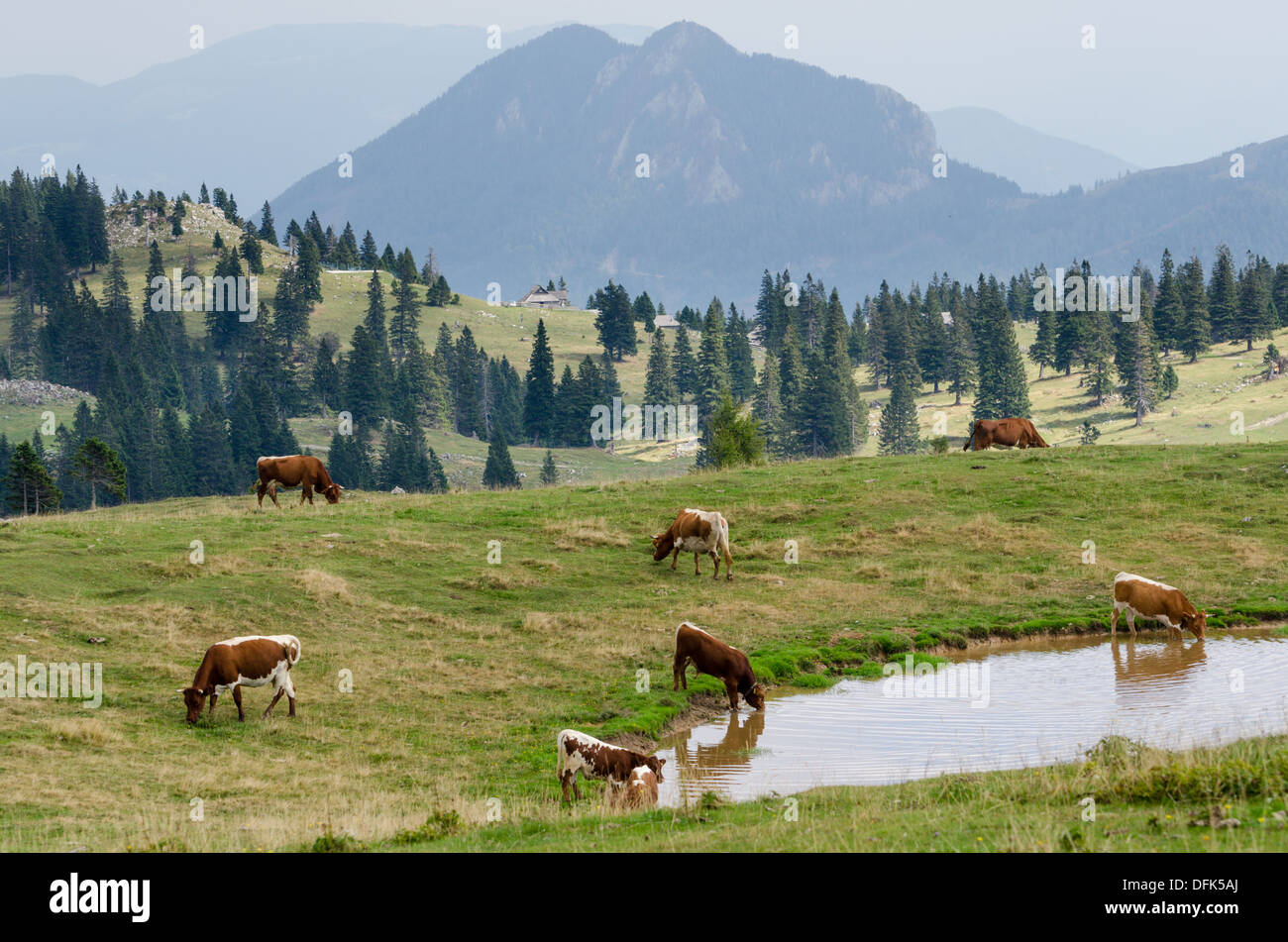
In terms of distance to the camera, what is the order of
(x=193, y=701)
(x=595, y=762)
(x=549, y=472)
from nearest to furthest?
(x=595, y=762)
(x=193, y=701)
(x=549, y=472)

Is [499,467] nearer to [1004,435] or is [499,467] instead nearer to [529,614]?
[1004,435]

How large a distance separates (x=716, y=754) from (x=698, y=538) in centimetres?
1268

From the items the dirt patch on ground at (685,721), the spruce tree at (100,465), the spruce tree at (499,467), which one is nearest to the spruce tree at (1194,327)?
the spruce tree at (499,467)

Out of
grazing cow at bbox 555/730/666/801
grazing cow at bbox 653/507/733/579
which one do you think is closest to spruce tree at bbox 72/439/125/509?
grazing cow at bbox 653/507/733/579

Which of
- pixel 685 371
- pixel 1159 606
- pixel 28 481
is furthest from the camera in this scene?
pixel 685 371

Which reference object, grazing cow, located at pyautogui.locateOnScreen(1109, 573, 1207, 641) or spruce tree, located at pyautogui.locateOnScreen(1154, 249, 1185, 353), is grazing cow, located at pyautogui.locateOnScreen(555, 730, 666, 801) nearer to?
grazing cow, located at pyautogui.locateOnScreen(1109, 573, 1207, 641)

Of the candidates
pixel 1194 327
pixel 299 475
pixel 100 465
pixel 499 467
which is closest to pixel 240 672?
pixel 299 475

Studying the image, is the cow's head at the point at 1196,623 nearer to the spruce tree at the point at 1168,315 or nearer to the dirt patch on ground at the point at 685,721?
the dirt patch on ground at the point at 685,721

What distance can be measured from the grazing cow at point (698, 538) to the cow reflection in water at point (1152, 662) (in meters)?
10.6

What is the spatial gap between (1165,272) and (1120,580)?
13156 cm

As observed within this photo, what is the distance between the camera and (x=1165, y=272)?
147375 mm

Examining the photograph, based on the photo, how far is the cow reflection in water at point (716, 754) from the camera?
19.9 m

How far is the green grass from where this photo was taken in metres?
15.0

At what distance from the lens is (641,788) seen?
1694cm
